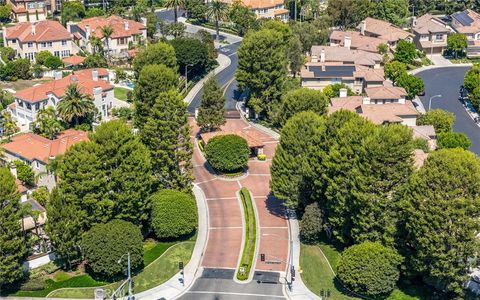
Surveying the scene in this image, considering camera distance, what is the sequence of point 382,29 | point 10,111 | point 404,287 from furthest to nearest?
1. point 382,29
2. point 10,111
3. point 404,287

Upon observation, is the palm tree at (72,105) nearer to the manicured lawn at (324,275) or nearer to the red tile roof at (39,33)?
the red tile roof at (39,33)

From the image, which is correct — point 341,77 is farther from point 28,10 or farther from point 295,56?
point 28,10

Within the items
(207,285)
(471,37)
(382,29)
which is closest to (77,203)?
(207,285)

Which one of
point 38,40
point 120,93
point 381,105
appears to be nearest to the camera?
point 381,105

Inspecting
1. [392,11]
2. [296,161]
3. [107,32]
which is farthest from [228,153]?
[392,11]

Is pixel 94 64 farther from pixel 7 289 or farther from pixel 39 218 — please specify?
pixel 7 289

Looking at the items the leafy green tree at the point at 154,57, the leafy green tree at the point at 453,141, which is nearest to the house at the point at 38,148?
the leafy green tree at the point at 154,57
